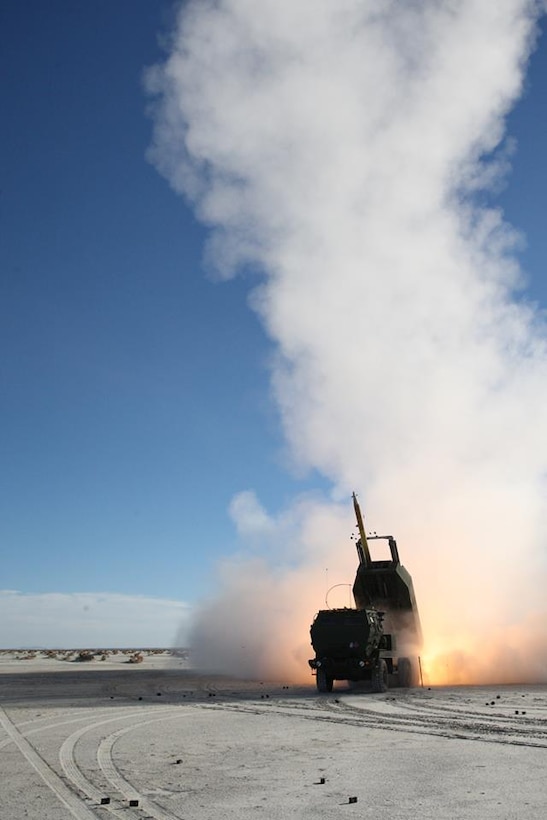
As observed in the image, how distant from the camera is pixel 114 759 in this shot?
10680 millimetres

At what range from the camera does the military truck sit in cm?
2412

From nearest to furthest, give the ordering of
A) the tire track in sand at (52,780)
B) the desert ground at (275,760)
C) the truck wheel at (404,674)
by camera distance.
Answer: the tire track in sand at (52,780), the desert ground at (275,760), the truck wheel at (404,674)

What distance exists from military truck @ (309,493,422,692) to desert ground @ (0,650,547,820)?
424cm

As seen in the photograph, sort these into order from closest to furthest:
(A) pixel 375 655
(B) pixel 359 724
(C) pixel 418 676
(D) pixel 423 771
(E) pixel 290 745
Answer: (D) pixel 423 771
(E) pixel 290 745
(B) pixel 359 724
(A) pixel 375 655
(C) pixel 418 676

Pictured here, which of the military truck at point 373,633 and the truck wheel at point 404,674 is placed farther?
the truck wheel at point 404,674

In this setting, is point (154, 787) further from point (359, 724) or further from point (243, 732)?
point (359, 724)

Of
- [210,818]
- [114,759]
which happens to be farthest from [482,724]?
[210,818]

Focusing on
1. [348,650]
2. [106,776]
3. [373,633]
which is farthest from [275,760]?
[373,633]

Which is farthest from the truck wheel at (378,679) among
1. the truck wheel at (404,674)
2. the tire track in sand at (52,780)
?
the tire track in sand at (52,780)

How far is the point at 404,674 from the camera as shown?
87.6ft

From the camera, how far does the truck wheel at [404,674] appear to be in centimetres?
2661

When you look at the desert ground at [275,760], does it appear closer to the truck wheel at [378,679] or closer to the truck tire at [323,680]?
the truck wheel at [378,679]

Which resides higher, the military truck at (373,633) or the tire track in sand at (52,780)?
the military truck at (373,633)

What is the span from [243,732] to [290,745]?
6.72 feet
